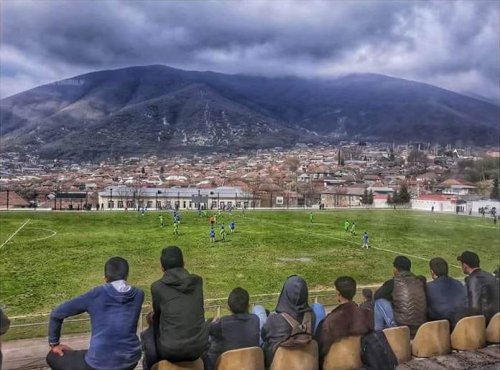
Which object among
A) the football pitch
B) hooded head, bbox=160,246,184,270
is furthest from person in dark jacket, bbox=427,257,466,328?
the football pitch

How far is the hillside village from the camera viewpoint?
27328 mm

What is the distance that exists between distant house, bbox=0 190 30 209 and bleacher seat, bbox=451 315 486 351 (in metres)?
27.2

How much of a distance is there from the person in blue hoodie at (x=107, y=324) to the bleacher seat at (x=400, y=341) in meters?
2.01

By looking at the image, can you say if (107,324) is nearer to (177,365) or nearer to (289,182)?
(177,365)

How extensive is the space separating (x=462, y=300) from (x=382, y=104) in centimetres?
4280

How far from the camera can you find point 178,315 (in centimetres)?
317

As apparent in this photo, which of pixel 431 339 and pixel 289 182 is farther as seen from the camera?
pixel 289 182

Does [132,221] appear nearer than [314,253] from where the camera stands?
No

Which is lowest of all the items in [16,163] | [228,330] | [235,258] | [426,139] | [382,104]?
[235,258]

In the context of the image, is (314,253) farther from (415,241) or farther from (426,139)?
(426,139)

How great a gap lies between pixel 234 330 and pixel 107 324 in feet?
3.16

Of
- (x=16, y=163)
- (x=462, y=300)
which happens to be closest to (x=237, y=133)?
(x=16, y=163)

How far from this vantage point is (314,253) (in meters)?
21.7

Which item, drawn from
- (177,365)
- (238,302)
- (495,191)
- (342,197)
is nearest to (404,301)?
(238,302)
